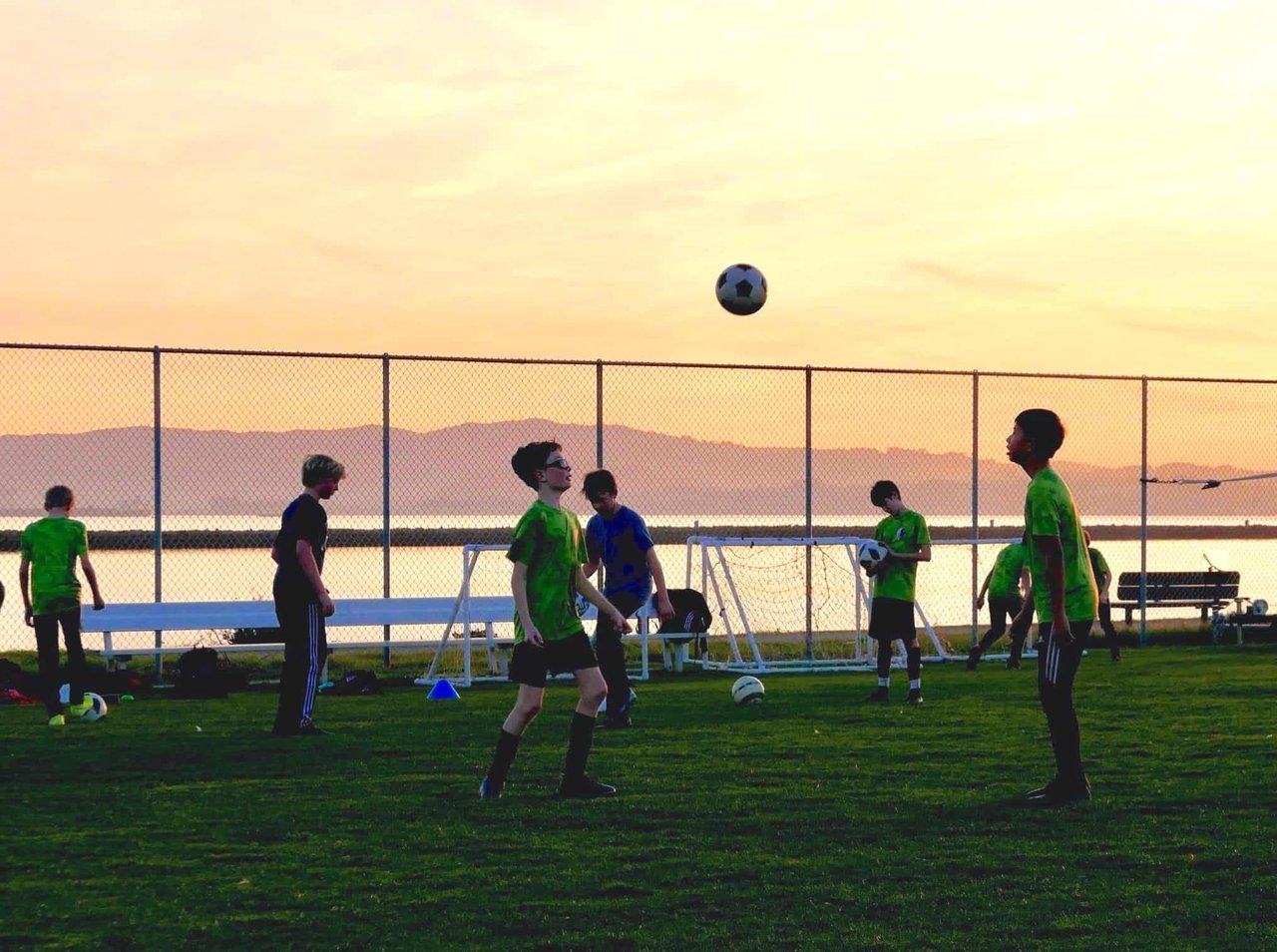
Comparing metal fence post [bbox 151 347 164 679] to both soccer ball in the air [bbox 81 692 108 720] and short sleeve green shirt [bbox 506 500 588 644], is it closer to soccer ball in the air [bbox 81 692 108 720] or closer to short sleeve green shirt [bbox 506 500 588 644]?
soccer ball in the air [bbox 81 692 108 720]

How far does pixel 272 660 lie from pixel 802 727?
9.02 metres

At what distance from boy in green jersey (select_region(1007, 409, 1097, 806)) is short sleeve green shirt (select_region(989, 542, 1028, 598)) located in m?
10.2

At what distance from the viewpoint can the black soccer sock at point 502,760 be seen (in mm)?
8844

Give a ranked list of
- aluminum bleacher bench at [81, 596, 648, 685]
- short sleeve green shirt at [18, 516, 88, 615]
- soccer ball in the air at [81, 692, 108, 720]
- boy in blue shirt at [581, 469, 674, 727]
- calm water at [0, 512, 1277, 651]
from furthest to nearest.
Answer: calm water at [0, 512, 1277, 651]
aluminum bleacher bench at [81, 596, 648, 685]
soccer ball in the air at [81, 692, 108, 720]
short sleeve green shirt at [18, 516, 88, 615]
boy in blue shirt at [581, 469, 674, 727]

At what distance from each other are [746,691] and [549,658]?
6.16 metres

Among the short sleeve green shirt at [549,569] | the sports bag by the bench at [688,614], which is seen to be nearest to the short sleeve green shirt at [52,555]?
the short sleeve green shirt at [549,569]

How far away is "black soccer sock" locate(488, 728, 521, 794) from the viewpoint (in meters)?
8.84

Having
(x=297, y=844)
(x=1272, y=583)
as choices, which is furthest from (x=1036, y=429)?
(x=1272, y=583)

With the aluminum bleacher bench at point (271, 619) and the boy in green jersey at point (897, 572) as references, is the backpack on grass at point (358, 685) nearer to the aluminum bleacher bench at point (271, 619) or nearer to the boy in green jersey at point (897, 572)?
the aluminum bleacher bench at point (271, 619)

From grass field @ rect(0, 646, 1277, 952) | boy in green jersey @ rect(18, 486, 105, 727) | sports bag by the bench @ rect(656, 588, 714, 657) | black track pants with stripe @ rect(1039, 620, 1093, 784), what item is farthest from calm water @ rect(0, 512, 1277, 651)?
black track pants with stripe @ rect(1039, 620, 1093, 784)

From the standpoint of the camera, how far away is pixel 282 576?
12070 mm

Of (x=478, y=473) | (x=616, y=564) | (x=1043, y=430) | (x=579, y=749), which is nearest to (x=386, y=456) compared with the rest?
(x=478, y=473)

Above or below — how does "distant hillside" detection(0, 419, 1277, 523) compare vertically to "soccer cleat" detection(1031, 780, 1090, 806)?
above

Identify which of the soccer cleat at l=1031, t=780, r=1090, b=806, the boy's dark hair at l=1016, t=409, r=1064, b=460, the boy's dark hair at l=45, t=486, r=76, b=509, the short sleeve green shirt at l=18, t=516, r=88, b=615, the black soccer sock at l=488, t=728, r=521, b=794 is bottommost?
the soccer cleat at l=1031, t=780, r=1090, b=806
